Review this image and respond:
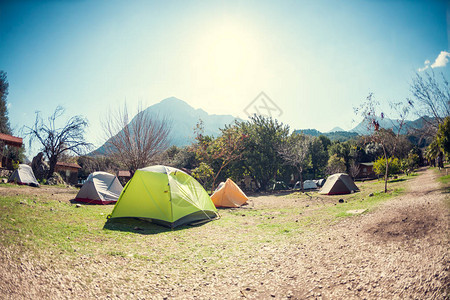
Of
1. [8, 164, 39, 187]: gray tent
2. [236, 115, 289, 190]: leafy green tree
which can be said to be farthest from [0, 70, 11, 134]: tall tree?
[236, 115, 289, 190]: leafy green tree

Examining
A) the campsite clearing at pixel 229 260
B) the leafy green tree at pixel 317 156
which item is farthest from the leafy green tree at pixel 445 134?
the leafy green tree at pixel 317 156

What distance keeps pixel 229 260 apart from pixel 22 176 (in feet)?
56.8

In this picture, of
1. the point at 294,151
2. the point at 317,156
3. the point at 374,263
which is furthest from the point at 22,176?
the point at 317,156

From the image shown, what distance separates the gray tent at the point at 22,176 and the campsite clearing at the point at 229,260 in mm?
11786

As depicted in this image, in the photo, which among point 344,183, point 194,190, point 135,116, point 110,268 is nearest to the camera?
point 110,268

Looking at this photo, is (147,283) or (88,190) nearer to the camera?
(147,283)

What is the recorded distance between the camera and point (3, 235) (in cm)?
390

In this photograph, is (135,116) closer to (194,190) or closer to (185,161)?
(194,190)

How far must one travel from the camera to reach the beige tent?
12258 millimetres

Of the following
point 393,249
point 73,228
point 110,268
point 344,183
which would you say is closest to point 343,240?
point 393,249

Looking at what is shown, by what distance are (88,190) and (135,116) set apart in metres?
8.65

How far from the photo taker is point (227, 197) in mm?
12398

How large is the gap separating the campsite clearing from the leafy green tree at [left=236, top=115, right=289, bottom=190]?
61.7 feet

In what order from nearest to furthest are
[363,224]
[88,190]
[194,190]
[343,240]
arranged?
[343,240] < [363,224] < [194,190] < [88,190]
